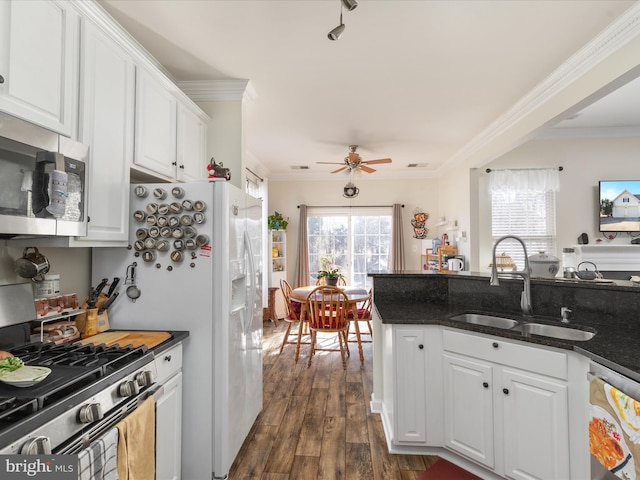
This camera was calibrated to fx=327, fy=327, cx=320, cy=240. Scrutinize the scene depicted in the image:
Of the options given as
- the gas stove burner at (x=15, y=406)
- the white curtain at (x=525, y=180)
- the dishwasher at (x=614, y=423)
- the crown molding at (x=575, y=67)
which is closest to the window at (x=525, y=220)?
the white curtain at (x=525, y=180)

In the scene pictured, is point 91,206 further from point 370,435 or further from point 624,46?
point 624,46

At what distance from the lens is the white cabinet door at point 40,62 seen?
3.92 feet

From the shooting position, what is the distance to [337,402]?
9.36 feet

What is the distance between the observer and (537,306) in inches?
85.3

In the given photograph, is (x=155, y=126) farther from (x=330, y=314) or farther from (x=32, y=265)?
(x=330, y=314)

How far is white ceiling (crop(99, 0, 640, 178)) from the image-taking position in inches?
75.7

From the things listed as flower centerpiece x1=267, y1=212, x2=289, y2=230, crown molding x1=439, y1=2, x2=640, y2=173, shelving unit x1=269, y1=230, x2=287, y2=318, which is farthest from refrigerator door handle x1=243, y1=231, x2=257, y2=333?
flower centerpiece x1=267, y1=212, x2=289, y2=230

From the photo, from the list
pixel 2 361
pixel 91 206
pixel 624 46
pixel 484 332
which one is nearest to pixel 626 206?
pixel 624 46

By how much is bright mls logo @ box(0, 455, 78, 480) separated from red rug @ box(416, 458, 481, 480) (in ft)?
5.71

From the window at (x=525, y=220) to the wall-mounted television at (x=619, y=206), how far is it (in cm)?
59

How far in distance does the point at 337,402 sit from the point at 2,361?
235 centimetres

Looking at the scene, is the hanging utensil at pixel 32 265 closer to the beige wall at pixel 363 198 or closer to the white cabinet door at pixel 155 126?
the white cabinet door at pixel 155 126

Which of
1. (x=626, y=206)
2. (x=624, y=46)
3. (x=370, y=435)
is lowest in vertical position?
(x=370, y=435)

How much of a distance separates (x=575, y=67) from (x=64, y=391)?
11.8 feet
